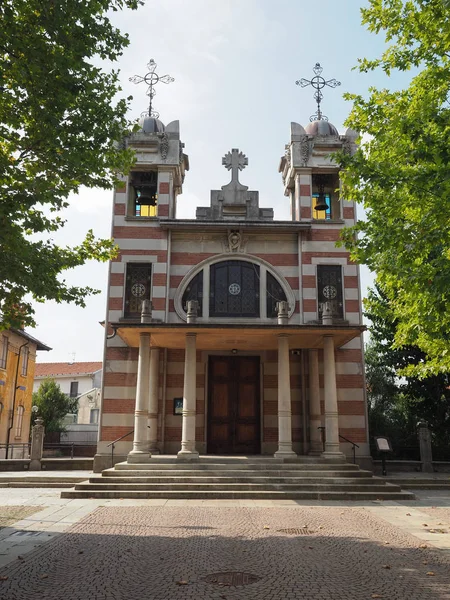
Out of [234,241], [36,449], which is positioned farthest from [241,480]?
[234,241]

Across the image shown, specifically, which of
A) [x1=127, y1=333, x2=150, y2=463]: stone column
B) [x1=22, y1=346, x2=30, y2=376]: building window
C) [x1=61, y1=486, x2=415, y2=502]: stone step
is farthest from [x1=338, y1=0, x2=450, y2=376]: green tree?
[x1=22, y1=346, x2=30, y2=376]: building window

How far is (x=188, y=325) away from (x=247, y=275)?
15.2 feet

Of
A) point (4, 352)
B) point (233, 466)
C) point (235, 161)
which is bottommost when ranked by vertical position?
point (233, 466)

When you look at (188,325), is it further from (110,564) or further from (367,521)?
(110,564)

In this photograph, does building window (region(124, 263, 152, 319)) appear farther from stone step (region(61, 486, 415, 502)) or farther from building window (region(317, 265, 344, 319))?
stone step (region(61, 486, 415, 502))

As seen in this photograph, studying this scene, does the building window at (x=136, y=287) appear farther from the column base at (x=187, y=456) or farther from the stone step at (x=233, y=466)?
the stone step at (x=233, y=466)

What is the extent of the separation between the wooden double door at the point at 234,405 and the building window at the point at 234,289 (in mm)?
1773

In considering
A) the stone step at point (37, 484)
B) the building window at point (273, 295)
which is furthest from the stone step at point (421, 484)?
the stone step at point (37, 484)

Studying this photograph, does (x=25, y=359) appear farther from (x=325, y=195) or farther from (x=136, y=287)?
(x=325, y=195)

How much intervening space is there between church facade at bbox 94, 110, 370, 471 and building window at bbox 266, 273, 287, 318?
40 mm

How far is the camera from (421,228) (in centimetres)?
982

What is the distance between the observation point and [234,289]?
20.2 metres

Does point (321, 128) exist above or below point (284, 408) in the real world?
above

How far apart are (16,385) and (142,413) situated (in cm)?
1948
